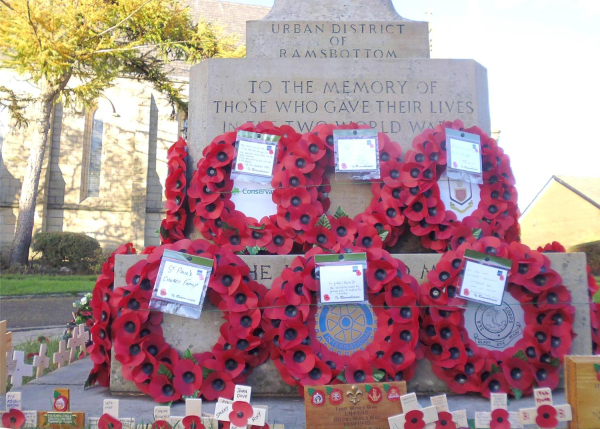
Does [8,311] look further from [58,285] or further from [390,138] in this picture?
[390,138]

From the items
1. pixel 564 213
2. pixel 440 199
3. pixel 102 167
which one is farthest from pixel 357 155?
pixel 564 213

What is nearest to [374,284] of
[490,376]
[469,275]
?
[469,275]

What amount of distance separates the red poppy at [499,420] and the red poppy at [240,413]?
1.03 metres

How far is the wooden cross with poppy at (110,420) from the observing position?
2.31m

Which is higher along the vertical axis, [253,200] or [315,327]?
[253,200]

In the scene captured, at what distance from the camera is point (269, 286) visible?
3.24 metres

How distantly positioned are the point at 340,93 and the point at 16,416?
2999mm

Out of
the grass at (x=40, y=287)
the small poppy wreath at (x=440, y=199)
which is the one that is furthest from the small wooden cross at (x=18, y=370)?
the grass at (x=40, y=287)

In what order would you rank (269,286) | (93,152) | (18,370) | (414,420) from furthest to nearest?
(93,152) < (18,370) < (269,286) < (414,420)

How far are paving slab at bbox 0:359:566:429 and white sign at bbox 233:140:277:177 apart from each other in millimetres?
1535

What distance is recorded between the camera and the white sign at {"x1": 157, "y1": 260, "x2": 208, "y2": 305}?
2.96 meters

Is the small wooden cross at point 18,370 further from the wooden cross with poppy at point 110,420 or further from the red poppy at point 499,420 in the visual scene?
the red poppy at point 499,420

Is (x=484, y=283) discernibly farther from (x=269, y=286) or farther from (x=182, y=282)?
(x=182, y=282)

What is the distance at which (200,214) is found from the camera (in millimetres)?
3668
